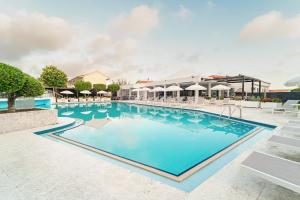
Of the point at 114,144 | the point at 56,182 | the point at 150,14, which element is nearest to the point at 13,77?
the point at 114,144

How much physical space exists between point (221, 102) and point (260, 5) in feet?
27.2

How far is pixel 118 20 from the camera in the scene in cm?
1494

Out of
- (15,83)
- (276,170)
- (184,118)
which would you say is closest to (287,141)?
(276,170)

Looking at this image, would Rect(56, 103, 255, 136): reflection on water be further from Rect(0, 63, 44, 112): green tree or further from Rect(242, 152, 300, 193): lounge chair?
Rect(242, 152, 300, 193): lounge chair

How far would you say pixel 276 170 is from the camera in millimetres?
2271

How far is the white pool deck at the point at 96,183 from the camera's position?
2.24 metres

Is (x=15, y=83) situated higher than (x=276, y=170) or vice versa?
(x=15, y=83)

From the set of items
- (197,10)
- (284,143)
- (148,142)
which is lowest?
(148,142)

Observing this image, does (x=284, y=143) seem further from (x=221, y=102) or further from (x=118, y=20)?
(x=118, y=20)

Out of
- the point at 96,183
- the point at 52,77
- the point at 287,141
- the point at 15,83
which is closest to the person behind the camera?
the point at 96,183

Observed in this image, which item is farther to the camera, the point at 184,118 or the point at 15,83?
the point at 184,118

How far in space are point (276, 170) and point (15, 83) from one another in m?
8.02

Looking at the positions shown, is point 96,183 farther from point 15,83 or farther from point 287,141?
point 15,83

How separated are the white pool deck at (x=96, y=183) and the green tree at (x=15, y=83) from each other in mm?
3367
